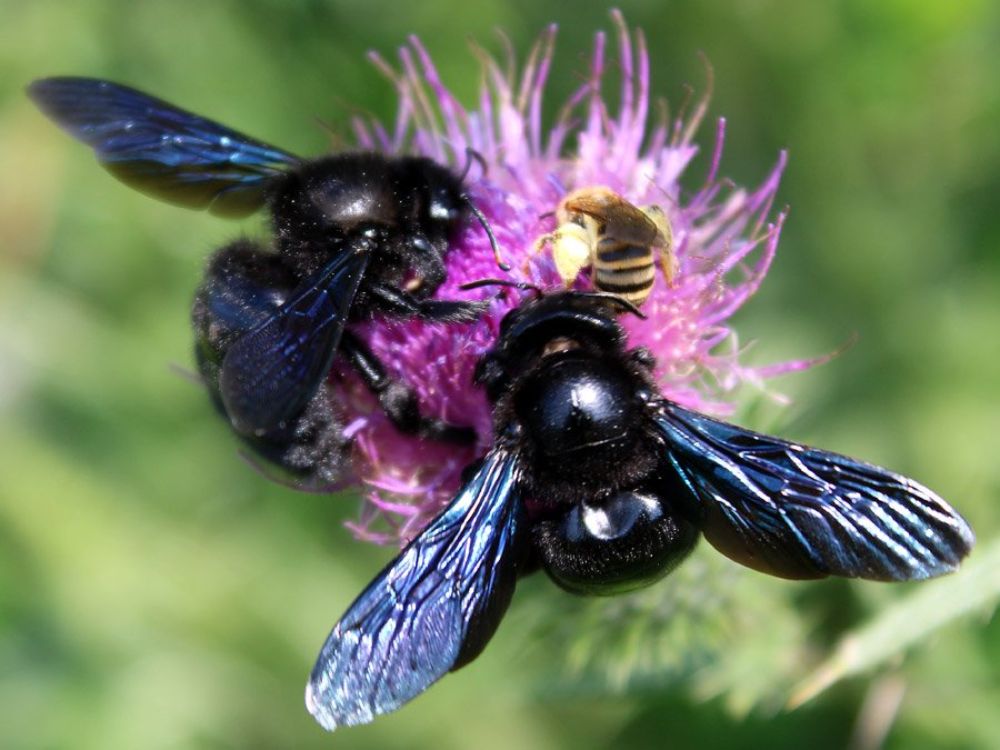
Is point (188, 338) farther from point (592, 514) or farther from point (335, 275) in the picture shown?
point (592, 514)

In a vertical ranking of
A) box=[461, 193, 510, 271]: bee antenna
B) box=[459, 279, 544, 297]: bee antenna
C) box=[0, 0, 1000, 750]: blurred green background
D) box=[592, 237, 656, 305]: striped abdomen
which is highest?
box=[592, 237, 656, 305]: striped abdomen

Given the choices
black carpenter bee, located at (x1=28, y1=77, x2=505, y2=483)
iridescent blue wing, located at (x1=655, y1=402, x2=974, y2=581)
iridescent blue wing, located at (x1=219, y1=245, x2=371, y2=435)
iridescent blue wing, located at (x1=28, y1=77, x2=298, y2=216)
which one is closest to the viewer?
iridescent blue wing, located at (x1=655, y1=402, x2=974, y2=581)

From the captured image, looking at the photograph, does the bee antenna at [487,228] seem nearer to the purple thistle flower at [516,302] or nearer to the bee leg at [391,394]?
the purple thistle flower at [516,302]

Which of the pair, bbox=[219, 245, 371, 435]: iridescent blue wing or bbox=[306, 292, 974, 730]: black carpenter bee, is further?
bbox=[219, 245, 371, 435]: iridescent blue wing

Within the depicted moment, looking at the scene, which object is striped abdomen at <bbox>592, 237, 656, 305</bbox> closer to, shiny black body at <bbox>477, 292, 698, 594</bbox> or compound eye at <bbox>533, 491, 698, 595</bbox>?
shiny black body at <bbox>477, 292, 698, 594</bbox>

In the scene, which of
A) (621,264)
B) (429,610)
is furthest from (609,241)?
(429,610)

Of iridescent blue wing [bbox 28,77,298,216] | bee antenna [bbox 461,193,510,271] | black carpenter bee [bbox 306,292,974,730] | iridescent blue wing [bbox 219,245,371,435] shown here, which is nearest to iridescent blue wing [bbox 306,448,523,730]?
black carpenter bee [bbox 306,292,974,730]

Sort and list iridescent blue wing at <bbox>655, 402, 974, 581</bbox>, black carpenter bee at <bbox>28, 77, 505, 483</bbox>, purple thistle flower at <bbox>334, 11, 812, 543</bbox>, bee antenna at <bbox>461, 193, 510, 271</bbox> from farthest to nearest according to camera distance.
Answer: purple thistle flower at <bbox>334, 11, 812, 543</bbox>, bee antenna at <bbox>461, 193, 510, 271</bbox>, black carpenter bee at <bbox>28, 77, 505, 483</bbox>, iridescent blue wing at <bbox>655, 402, 974, 581</bbox>
